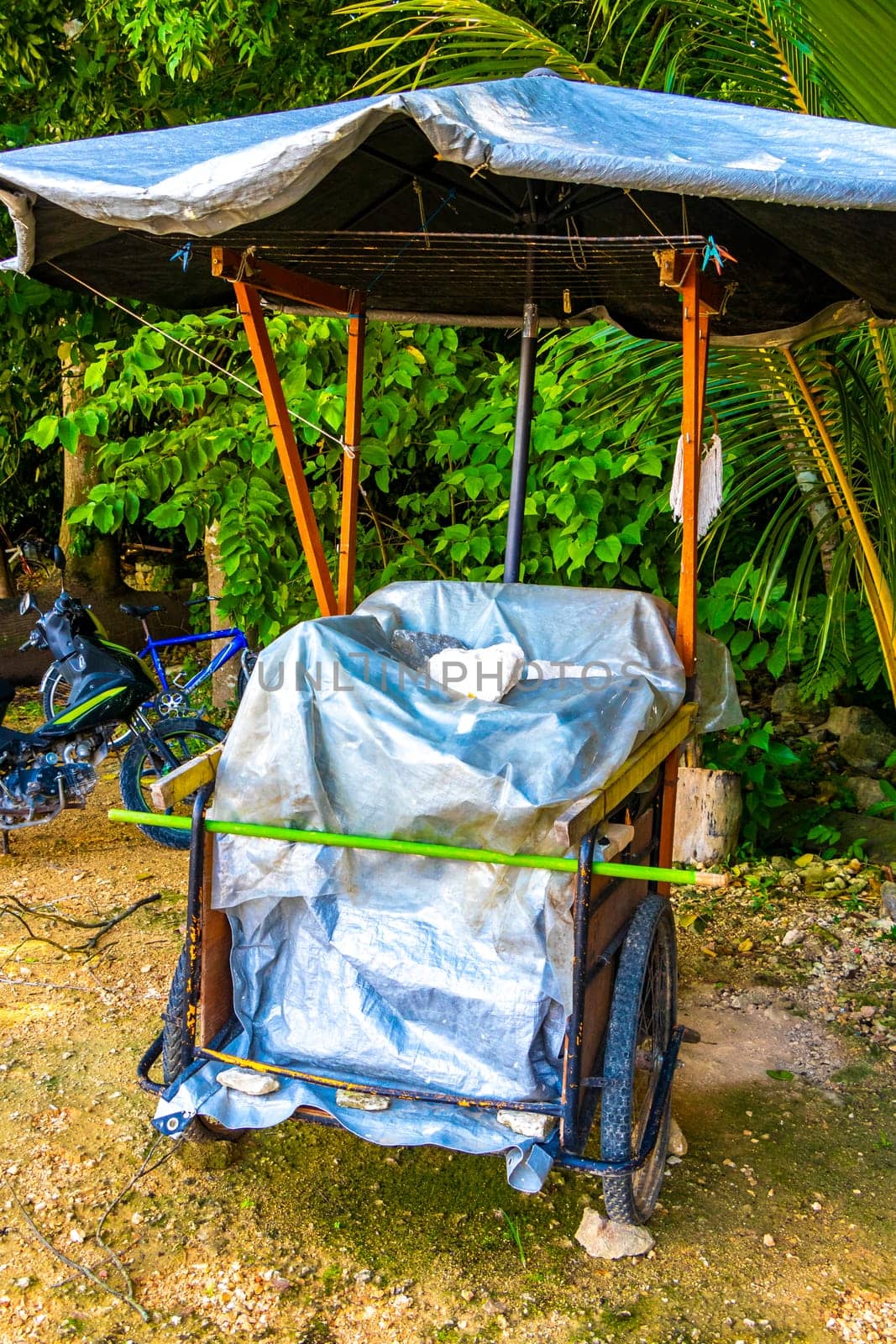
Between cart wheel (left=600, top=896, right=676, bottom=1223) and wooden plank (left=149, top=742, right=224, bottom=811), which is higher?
wooden plank (left=149, top=742, right=224, bottom=811)

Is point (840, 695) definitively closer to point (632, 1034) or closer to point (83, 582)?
point (632, 1034)

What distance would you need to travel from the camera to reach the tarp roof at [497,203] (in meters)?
2.12

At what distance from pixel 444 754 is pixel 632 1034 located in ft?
2.29

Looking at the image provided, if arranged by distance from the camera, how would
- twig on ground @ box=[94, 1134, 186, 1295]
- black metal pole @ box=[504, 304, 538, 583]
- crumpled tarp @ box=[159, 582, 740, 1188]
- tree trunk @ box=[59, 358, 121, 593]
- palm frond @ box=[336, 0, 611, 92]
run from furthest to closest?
tree trunk @ box=[59, 358, 121, 593] < black metal pole @ box=[504, 304, 538, 583] < palm frond @ box=[336, 0, 611, 92] < twig on ground @ box=[94, 1134, 186, 1295] < crumpled tarp @ box=[159, 582, 740, 1188]

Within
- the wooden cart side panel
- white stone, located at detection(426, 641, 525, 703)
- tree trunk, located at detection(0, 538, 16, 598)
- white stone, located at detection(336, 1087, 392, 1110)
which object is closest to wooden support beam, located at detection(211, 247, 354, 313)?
white stone, located at detection(426, 641, 525, 703)

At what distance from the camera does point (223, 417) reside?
506cm

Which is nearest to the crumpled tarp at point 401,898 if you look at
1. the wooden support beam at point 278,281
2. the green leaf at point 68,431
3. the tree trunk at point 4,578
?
the wooden support beam at point 278,281

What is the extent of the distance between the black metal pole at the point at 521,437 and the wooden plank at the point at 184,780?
1574 millimetres

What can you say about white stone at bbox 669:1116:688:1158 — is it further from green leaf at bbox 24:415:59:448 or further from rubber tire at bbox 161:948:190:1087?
green leaf at bbox 24:415:59:448

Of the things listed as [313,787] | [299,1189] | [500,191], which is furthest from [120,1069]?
[500,191]

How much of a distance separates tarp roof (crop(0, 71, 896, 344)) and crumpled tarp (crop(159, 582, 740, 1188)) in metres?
1.08

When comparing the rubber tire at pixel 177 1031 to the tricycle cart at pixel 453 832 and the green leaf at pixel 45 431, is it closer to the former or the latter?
the tricycle cart at pixel 453 832

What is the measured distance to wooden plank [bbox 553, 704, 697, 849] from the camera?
203 cm

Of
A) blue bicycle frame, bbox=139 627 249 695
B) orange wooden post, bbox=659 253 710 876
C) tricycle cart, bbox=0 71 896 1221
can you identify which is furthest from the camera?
blue bicycle frame, bbox=139 627 249 695
